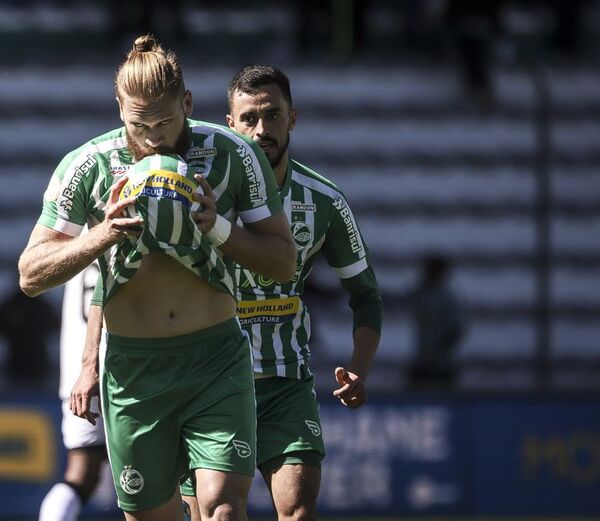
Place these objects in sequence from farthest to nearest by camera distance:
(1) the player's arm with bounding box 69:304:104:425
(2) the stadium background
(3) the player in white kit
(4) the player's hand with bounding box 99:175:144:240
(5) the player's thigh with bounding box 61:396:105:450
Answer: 1. (2) the stadium background
2. (5) the player's thigh with bounding box 61:396:105:450
3. (3) the player in white kit
4. (1) the player's arm with bounding box 69:304:104:425
5. (4) the player's hand with bounding box 99:175:144:240

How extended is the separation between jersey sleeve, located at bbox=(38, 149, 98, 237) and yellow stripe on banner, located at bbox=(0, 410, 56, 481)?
18.4 feet

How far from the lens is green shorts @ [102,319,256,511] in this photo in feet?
15.3

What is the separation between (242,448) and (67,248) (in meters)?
0.87

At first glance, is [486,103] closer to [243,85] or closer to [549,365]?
[549,365]

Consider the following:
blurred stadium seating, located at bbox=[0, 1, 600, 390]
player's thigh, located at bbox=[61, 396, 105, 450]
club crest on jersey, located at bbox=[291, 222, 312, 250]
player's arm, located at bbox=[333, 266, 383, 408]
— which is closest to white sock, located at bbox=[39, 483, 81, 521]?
player's thigh, located at bbox=[61, 396, 105, 450]

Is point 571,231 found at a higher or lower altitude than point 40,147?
lower

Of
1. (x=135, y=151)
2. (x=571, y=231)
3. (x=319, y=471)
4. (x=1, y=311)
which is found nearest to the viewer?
(x=135, y=151)

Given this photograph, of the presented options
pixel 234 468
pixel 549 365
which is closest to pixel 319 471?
pixel 234 468

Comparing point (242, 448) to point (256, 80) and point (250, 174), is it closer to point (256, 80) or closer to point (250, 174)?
point (250, 174)

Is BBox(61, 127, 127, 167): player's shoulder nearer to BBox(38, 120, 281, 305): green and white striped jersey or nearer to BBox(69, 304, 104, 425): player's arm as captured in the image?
BBox(38, 120, 281, 305): green and white striped jersey

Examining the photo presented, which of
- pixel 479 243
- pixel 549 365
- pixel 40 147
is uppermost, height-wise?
pixel 40 147

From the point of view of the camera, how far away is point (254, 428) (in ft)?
15.6

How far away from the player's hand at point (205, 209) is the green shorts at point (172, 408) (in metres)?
0.49

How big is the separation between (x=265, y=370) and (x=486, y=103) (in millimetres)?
8498
